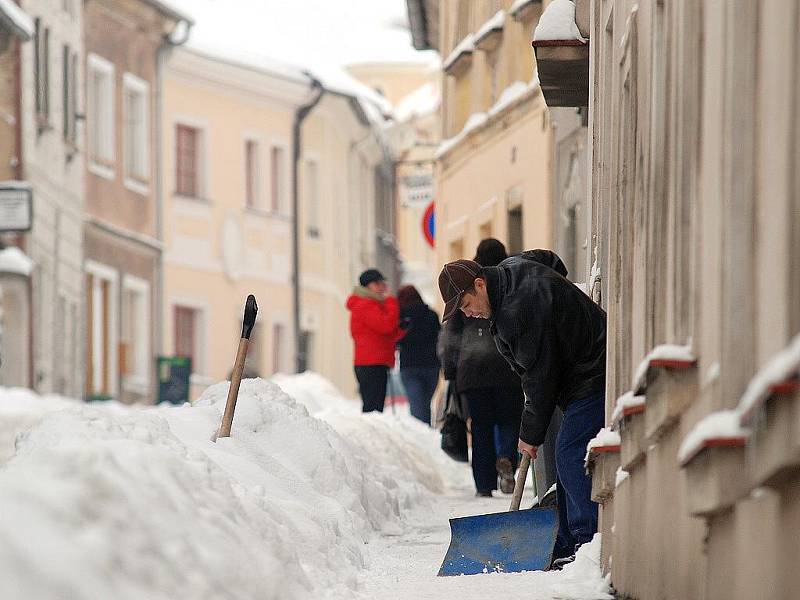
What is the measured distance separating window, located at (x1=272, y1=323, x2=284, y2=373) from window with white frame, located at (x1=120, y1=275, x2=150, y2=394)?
5998 mm

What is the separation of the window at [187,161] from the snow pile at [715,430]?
32120 millimetres

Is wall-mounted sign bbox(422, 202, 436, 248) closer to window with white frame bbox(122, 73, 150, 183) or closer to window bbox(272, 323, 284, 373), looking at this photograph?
window with white frame bbox(122, 73, 150, 183)

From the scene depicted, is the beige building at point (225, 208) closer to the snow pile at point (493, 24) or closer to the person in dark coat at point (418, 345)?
the snow pile at point (493, 24)

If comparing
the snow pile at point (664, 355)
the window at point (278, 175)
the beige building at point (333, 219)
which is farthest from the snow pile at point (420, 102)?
the snow pile at point (664, 355)

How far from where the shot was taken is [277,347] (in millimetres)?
41312

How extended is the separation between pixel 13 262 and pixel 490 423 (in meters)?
14.9

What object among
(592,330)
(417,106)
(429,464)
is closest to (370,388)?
(429,464)

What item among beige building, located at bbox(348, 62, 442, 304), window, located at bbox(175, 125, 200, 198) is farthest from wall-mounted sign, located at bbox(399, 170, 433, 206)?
beige building, located at bbox(348, 62, 442, 304)

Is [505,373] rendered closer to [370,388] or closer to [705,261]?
[370,388]

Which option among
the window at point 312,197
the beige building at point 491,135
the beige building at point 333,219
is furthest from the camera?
the window at point 312,197

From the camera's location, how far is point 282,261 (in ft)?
134

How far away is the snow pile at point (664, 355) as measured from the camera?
610cm

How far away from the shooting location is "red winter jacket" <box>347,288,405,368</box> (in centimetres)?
1842

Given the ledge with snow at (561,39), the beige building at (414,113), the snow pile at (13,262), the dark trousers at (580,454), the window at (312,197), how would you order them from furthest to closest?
1. the beige building at (414,113)
2. the window at (312,197)
3. the snow pile at (13,262)
4. the ledge with snow at (561,39)
5. the dark trousers at (580,454)
